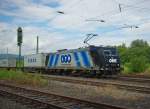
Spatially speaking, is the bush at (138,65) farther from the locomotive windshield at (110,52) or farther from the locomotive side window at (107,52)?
the locomotive side window at (107,52)

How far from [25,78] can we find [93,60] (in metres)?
7.80

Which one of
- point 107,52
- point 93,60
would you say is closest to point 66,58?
point 93,60

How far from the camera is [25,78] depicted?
75.2 feet

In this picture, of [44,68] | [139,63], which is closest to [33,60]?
[44,68]

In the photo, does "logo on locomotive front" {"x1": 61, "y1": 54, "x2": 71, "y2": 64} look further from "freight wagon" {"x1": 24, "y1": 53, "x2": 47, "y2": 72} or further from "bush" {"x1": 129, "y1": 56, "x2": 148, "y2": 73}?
"bush" {"x1": 129, "y1": 56, "x2": 148, "y2": 73}

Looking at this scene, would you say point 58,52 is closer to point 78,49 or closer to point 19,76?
point 78,49

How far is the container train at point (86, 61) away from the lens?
2797 centimetres

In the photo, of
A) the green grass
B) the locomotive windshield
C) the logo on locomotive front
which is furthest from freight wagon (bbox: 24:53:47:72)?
the locomotive windshield

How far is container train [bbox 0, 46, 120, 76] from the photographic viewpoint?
27969mm

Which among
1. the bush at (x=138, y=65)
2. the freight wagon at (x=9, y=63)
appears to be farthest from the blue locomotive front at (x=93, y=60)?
the freight wagon at (x=9, y=63)

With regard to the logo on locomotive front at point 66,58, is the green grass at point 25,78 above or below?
below

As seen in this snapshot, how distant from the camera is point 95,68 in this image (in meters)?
28.0

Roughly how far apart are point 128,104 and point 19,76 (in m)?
14.3

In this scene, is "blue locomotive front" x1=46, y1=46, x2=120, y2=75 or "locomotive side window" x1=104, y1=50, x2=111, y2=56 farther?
"locomotive side window" x1=104, y1=50, x2=111, y2=56
